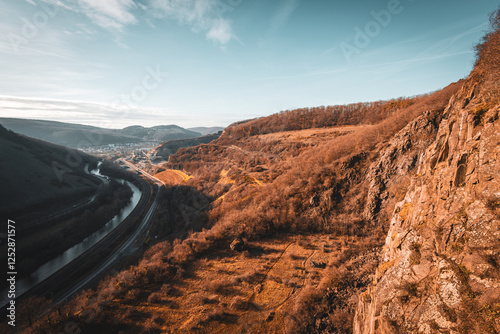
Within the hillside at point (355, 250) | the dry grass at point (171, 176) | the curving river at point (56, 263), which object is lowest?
the curving river at point (56, 263)

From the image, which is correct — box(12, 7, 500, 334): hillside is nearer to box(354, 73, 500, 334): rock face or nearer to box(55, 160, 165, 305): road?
box(354, 73, 500, 334): rock face

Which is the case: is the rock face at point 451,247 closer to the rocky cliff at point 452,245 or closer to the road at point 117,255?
the rocky cliff at point 452,245

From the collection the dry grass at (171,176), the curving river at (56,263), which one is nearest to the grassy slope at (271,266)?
the curving river at (56,263)

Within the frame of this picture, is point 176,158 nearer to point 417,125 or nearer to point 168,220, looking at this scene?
point 168,220

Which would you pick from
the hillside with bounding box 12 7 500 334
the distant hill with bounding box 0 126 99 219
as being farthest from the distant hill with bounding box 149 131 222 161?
the hillside with bounding box 12 7 500 334

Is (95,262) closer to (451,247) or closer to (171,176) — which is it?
(451,247)

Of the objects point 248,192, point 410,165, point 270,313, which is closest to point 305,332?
point 270,313
